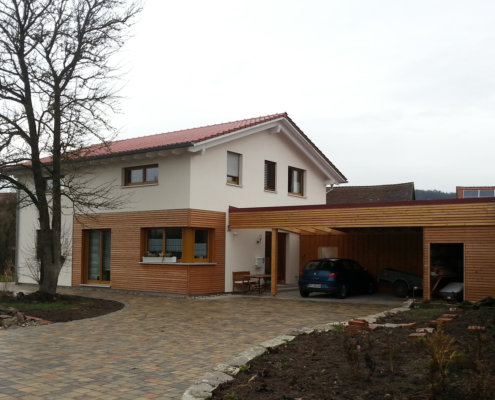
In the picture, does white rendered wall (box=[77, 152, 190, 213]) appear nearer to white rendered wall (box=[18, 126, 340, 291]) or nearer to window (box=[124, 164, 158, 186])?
white rendered wall (box=[18, 126, 340, 291])

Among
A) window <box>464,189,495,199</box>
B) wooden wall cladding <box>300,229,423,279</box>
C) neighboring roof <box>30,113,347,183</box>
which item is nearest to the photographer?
neighboring roof <box>30,113,347,183</box>

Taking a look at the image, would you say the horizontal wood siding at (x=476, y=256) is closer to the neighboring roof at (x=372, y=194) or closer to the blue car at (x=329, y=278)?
→ the blue car at (x=329, y=278)

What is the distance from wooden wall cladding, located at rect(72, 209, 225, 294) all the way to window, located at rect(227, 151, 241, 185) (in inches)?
65.9

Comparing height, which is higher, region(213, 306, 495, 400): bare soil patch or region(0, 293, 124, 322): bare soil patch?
region(213, 306, 495, 400): bare soil patch

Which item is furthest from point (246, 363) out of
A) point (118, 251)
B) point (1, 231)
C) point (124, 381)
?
point (1, 231)

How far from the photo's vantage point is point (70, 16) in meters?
15.5

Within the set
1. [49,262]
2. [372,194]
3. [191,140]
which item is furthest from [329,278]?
[372,194]

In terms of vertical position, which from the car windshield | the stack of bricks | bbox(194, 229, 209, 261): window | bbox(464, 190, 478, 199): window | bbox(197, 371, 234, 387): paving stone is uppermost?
bbox(464, 190, 478, 199): window

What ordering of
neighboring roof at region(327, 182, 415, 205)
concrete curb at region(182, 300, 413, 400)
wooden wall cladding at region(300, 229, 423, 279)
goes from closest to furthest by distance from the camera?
concrete curb at region(182, 300, 413, 400) < wooden wall cladding at region(300, 229, 423, 279) < neighboring roof at region(327, 182, 415, 205)

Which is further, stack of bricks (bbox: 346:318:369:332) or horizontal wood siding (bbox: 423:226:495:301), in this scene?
horizontal wood siding (bbox: 423:226:495:301)

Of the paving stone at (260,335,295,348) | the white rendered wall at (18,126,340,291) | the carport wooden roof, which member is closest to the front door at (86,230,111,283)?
the white rendered wall at (18,126,340,291)

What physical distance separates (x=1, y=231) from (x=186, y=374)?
29.2 meters

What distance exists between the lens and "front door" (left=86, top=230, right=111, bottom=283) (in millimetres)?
21203

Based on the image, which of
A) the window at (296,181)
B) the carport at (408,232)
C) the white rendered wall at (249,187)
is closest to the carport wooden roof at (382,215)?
the carport at (408,232)
